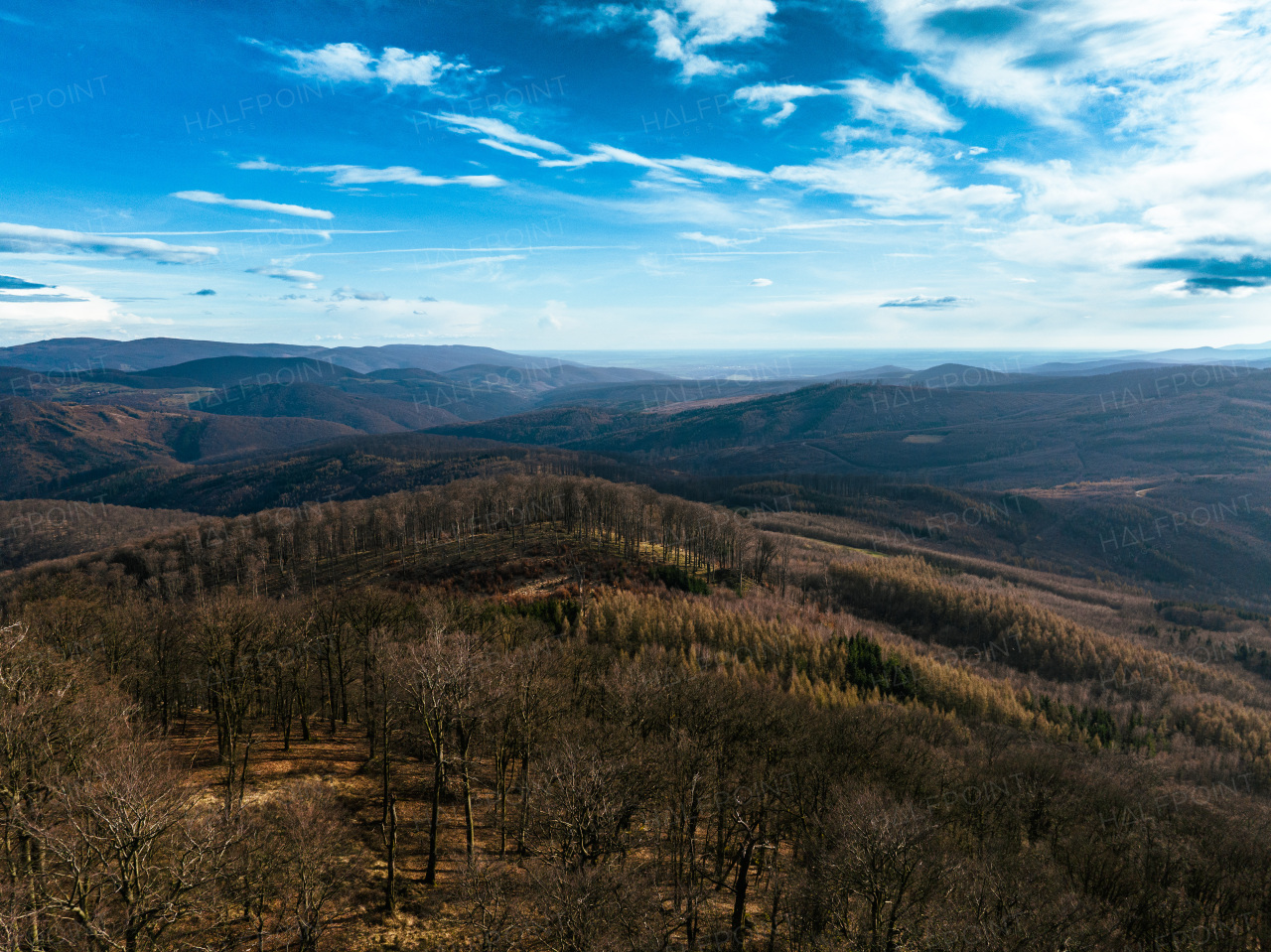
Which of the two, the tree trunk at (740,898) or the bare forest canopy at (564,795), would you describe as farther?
the tree trunk at (740,898)

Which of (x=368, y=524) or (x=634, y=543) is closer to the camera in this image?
(x=634, y=543)

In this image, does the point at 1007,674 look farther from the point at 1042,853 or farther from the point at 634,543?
the point at 1042,853

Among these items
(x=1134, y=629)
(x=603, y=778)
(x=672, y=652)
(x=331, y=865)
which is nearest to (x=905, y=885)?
(x=603, y=778)

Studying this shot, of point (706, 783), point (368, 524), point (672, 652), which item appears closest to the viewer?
point (706, 783)

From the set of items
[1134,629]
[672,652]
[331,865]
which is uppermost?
[331,865]

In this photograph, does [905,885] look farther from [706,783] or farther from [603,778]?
[603,778]

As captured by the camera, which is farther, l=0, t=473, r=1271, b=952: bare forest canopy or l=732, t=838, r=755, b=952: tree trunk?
l=732, t=838, r=755, b=952: tree trunk

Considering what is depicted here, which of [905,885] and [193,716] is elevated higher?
[905,885]

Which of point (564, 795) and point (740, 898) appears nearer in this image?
point (564, 795)

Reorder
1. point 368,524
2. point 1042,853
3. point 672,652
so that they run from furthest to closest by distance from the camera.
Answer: point 368,524 → point 672,652 → point 1042,853

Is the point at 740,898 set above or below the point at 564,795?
below
